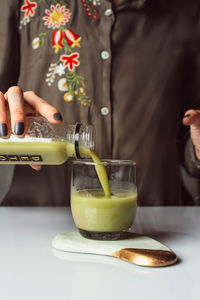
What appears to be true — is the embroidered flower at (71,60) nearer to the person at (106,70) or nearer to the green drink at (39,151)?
the person at (106,70)

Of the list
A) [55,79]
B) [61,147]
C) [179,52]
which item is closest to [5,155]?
[61,147]

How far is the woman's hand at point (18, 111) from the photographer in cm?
101

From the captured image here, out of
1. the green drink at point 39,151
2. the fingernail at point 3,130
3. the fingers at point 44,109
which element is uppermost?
the fingers at point 44,109

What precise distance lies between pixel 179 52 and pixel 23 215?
998mm

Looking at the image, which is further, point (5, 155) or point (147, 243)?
point (5, 155)

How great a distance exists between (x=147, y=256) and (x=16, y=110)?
520mm

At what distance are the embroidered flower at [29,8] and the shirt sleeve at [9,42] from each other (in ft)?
0.10

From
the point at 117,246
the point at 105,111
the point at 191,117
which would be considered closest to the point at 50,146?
the point at 117,246

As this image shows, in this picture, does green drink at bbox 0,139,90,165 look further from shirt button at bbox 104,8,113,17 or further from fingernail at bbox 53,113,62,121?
shirt button at bbox 104,8,113,17

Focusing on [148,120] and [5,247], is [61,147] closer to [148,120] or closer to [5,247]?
[5,247]

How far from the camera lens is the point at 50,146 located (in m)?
1.05

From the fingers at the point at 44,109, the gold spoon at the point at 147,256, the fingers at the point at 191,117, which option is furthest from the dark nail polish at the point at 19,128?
the fingers at the point at 191,117

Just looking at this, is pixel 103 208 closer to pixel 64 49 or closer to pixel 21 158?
pixel 21 158

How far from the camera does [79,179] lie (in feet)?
3.39
